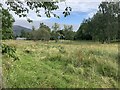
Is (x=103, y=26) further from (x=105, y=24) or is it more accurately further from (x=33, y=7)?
(x=33, y=7)

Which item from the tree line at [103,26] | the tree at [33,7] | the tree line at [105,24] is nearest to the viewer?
the tree at [33,7]

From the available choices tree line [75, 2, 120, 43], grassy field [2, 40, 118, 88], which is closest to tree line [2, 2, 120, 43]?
Result: tree line [75, 2, 120, 43]

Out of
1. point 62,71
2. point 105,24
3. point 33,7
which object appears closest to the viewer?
point 33,7

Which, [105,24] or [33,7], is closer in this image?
[33,7]

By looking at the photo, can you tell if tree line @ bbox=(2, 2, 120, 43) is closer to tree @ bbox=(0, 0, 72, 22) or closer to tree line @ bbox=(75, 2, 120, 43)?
tree line @ bbox=(75, 2, 120, 43)

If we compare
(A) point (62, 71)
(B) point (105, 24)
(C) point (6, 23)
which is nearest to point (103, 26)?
(B) point (105, 24)

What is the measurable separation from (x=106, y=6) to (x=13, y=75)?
3574 centimetres

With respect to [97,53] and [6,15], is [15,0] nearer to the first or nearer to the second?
[6,15]

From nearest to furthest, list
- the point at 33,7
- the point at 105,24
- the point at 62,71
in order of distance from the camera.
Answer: the point at 33,7, the point at 62,71, the point at 105,24

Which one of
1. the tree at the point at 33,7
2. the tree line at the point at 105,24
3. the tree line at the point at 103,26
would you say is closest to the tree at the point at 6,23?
the tree at the point at 33,7

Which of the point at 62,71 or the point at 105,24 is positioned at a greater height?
the point at 105,24

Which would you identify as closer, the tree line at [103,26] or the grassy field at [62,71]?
the grassy field at [62,71]

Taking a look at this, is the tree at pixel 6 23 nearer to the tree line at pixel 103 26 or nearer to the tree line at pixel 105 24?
the tree line at pixel 103 26

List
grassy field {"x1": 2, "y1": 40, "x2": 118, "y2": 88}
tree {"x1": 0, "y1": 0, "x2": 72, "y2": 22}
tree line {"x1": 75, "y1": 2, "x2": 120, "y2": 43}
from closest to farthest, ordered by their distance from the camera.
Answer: tree {"x1": 0, "y1": 0, "x2": 72, "y2": 22} < grassy field {"x1": 2, "y1": 40, "x2": 118, "y2": 88} < tree line {"x1": 75, "y1": 2, "x2": 120, "y2": 43}
